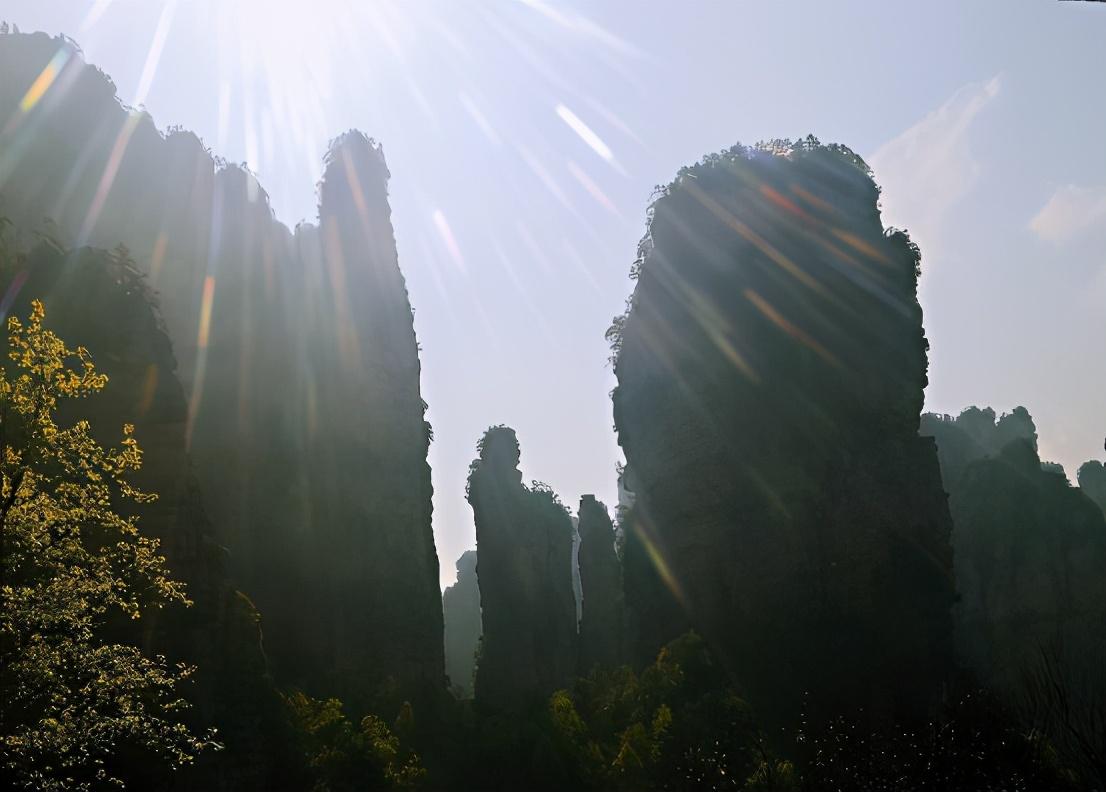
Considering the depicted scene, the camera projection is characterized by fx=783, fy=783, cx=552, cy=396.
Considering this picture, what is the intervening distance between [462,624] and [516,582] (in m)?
41.0

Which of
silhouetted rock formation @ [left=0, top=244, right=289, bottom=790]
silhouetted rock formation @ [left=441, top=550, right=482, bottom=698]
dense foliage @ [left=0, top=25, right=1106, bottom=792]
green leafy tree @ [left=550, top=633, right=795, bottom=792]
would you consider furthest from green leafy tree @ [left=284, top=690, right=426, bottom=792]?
silhouetted rock formation @ [left=441, top=550, right=482, bottom=698]

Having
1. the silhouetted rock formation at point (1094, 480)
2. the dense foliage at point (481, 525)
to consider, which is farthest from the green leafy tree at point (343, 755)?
the silhouetted rock formation at point (1094, 480)

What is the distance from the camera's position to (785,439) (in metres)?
24.1

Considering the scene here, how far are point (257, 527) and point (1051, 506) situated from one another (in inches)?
1491

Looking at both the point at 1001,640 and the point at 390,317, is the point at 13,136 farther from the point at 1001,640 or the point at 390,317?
the point at 1001,640

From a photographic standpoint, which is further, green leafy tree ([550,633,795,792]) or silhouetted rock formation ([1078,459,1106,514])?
silhouetted rock formation ([1078,459,1106,514])

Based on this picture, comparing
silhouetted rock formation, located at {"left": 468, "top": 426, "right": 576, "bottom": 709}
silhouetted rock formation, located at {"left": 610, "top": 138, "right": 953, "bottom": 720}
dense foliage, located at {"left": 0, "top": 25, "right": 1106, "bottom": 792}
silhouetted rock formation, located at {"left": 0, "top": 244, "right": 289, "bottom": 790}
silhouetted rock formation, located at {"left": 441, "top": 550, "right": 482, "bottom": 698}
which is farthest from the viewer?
silhouetted rock formation, located at {"left": 441, "top": 550, "right": 482, "bottom": 698}

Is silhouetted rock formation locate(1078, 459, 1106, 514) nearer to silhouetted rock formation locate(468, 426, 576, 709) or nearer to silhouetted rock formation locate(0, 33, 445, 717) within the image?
silhouetted rock formation locate(468, 426, 576, 709)

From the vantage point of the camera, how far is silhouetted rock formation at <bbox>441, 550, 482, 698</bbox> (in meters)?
72.7

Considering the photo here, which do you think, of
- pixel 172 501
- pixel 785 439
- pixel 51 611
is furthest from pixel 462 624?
pixel 51 611

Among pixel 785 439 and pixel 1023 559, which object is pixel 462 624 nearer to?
pixel 1023 559

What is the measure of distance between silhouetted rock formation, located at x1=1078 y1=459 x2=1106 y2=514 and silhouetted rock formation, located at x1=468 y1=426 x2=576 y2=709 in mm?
45778

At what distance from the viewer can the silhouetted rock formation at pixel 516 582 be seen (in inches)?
1502

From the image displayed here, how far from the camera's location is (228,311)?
1289 inches
